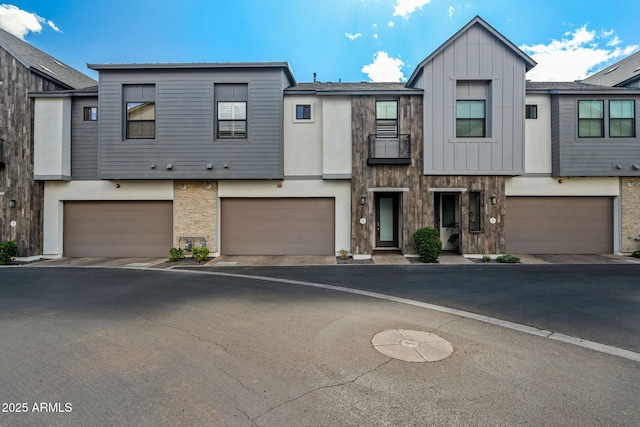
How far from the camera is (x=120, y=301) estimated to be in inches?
255

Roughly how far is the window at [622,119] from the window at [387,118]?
27.2ft

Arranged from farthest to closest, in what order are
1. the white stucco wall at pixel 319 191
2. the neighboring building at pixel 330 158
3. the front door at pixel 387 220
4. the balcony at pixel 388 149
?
the front door at pixel 387 220 < the white stucco wall at pixel 319 191 < the balcony at pixel 388 149 < the neighboring building at pixel 330 158

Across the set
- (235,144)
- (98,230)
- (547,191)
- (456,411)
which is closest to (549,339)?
(456,411)

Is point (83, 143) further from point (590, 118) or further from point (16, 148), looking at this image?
point (590, 118)

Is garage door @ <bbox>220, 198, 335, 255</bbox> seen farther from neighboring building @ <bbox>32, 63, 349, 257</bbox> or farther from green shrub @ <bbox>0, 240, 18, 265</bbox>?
green shrub @ <bbox>0, 240, 18, 265</bbox>

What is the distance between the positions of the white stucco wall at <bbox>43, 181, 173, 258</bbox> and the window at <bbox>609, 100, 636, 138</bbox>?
1755 cm

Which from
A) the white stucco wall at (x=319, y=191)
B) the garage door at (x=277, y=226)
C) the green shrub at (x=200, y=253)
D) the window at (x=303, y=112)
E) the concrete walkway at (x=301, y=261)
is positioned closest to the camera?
the concrete walkway at (x=301, y=261)

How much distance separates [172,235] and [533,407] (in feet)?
41.5

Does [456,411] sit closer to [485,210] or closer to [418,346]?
[418,346]

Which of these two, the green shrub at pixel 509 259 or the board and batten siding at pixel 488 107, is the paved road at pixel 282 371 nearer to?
the green shrub at pixel 509 259

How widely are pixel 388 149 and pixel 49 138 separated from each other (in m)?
13.3

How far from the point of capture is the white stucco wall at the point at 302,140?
12.3 meters

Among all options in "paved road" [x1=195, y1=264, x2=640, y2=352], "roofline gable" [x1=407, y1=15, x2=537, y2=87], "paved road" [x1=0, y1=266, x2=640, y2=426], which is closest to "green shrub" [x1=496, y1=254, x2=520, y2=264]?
"paved road" [x1=195, y1=264, x2=640, y2=352]

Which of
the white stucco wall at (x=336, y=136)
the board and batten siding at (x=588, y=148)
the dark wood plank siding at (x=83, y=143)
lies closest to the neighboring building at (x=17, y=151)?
the dark wood plank siding at (x=83, y=143)
